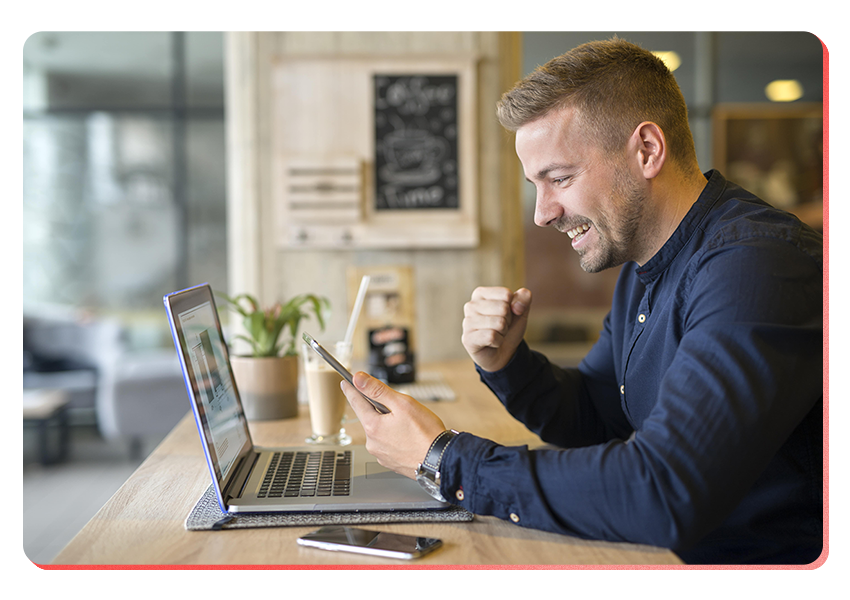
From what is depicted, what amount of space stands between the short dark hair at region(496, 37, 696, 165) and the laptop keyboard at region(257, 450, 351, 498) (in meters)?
0.56

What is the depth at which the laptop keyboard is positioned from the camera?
89 centimetres

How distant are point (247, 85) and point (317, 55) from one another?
0.85 feet

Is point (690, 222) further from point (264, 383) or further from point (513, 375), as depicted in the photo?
point (264, 383)

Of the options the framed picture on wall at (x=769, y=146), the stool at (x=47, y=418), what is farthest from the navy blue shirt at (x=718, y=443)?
the framed picture on wall at (x=769, y=146)

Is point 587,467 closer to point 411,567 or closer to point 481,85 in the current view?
point 411,567

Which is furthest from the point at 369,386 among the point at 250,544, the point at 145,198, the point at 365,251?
the point at 145,198

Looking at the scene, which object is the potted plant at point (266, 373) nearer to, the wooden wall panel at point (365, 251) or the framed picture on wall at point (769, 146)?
the wooden wall panel at point (365, 251)

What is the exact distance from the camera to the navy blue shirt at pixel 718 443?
69 centimetres

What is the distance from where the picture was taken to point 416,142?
93.2 inches

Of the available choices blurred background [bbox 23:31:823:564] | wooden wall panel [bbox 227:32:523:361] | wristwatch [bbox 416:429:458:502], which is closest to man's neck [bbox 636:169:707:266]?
wristwatch [bbox 416:429:458:502]

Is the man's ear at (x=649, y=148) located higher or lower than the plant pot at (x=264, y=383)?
higher

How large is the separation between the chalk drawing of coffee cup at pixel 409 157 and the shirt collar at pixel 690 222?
143 centimetres

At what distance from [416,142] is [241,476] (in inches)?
64.1
